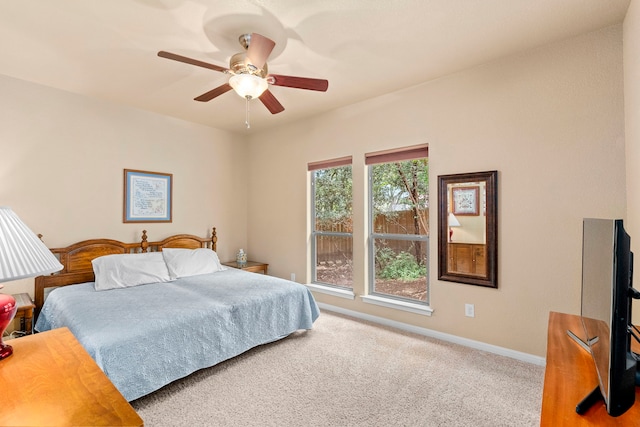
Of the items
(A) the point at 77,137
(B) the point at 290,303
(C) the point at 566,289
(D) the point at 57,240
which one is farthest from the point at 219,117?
(C) the point at 566,289

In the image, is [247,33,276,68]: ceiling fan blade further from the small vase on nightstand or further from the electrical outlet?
the small vase on nightstand

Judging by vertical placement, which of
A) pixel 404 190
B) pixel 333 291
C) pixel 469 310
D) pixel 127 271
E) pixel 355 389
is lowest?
pixel 355 389

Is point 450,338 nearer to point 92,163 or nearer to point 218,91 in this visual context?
point 218,91

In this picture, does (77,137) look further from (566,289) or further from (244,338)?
(566,289)

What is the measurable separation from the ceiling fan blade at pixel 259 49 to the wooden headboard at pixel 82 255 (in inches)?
113

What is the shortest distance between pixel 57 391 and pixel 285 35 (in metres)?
2.43

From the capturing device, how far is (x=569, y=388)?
1099 millimetres

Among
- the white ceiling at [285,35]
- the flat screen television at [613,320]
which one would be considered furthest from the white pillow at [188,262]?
the flat screen television at [613,320]

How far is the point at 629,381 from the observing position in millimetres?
888

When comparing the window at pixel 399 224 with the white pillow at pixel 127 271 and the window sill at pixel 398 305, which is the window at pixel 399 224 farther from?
the white pillow at pixel 127 271

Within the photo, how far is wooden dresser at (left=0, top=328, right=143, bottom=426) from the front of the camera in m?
0.94

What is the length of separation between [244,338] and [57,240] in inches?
95.0

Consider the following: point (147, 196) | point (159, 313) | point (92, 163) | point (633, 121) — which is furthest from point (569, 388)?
point (92, 163)

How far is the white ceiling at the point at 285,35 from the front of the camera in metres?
2.05
